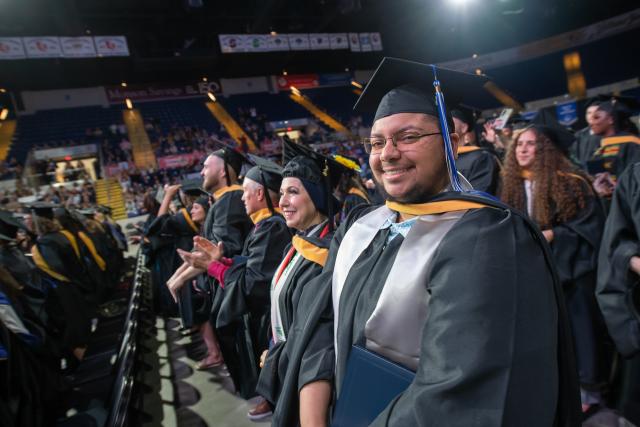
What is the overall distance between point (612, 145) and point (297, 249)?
2.94 meters

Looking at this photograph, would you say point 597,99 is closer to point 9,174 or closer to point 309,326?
point 309,326

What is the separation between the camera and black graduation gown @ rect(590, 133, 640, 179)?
9.55ft

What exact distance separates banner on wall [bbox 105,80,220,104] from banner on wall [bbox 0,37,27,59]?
614cm

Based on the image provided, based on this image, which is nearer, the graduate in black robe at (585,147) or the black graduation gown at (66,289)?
the black graduation gown at (66,289)

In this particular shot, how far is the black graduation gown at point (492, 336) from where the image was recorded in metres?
0.78

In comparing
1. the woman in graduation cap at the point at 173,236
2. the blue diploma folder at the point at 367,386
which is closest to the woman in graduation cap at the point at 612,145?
the blue diploma folder at the point at 367,386

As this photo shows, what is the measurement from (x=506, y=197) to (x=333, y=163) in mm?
1353

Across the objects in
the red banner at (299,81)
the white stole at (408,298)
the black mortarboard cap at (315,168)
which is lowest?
the white stole at (408,298)

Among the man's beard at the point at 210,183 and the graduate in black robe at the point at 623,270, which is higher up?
the man's beard at the point at 210,183

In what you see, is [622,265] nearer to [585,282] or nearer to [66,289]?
[585,282]

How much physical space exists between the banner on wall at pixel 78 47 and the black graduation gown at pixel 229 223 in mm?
16702

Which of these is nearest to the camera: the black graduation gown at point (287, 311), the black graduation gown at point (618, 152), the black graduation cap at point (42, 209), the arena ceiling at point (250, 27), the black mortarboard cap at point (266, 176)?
the black graduation gown at point (287, 311)

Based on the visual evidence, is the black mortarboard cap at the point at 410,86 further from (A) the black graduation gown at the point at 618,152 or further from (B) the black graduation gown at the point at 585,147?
(B) the black graduation gown at the point at 585,147

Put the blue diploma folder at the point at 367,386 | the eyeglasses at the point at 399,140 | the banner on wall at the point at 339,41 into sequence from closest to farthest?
the blue diploma folder at the point at 367,386 < the eyeglasses at the point at 399,140 < the banner on wall at the point at 339,41
